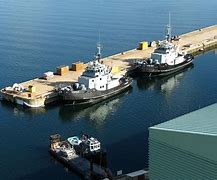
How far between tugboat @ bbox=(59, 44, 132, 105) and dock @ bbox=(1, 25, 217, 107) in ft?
7.44

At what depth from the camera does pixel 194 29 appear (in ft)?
315

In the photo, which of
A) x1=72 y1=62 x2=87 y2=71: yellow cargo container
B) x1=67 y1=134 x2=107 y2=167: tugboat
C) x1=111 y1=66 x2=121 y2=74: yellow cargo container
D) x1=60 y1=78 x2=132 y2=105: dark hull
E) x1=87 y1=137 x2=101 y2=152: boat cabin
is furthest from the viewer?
x1=72 y1=62 x2=87 y2=71: yellow cargo container

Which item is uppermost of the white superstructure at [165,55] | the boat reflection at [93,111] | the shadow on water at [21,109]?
the white superstructure at [165,55]

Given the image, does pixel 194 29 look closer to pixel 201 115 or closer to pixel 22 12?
pixel 22 12

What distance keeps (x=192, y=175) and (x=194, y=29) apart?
70566 mm

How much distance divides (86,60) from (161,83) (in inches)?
514

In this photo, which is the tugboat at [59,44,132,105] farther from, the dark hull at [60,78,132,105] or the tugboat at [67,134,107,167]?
the tugboat at [67,134,107,167]

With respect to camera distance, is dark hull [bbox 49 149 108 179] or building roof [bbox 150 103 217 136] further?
dark hull [bbox 49 149 108 179]

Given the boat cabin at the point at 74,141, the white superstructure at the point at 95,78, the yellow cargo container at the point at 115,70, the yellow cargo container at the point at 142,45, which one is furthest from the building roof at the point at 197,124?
the yellow cargo container at the point at 142,45

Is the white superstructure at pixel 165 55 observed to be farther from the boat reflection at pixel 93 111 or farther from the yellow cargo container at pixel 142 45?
the boat reflection at pixel 93 111

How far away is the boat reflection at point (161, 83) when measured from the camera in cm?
6469

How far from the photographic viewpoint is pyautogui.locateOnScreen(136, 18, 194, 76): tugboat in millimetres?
68438

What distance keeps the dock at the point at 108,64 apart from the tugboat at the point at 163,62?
8.64 ft

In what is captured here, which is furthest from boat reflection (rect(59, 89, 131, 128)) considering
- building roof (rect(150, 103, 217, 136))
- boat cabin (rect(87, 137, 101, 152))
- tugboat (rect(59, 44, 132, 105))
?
building roof (rect(150, 103, 217, 136))
